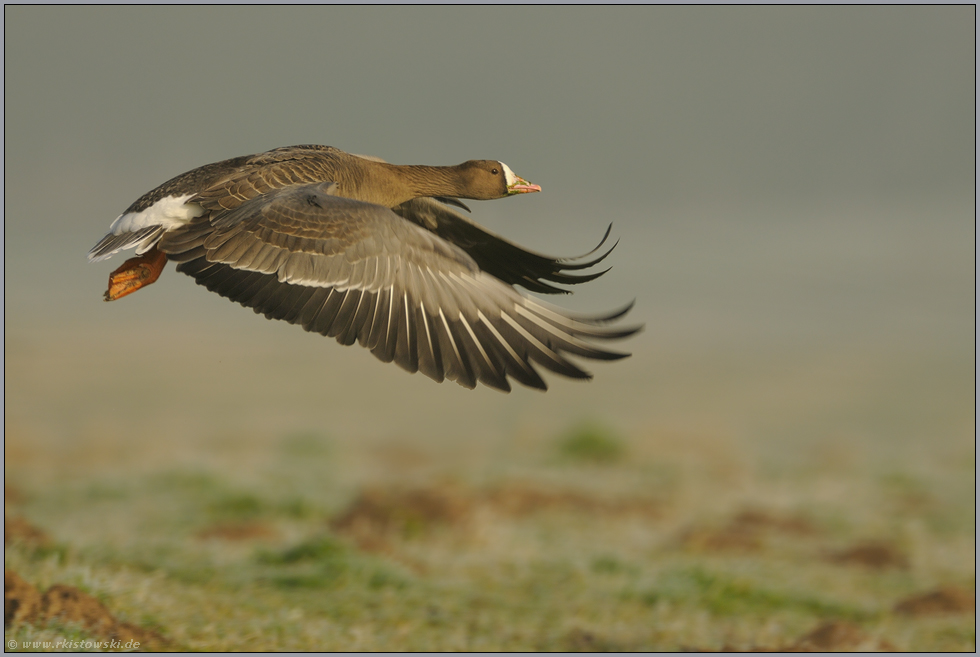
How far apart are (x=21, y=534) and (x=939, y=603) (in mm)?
15791

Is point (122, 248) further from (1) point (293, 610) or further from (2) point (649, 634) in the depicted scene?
(2) point (649, 634)

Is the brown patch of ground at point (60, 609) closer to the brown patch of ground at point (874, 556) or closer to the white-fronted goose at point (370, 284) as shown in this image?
the white-fronted goose at point (370, 284)

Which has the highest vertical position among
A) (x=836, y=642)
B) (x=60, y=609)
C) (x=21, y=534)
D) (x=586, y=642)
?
(x=21, y=534)

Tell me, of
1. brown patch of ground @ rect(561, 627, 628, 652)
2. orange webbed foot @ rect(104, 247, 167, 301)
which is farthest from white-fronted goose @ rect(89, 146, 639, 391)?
brown patch of ground @ rect(561, 627, 628, 652)

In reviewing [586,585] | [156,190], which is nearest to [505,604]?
[586,585]

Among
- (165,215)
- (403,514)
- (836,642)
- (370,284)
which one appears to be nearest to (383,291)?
(370,284)

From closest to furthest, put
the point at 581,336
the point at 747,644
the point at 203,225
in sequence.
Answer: the point at 581,336 → the point at 203,225 → the point at 747,644

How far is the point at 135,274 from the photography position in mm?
6094

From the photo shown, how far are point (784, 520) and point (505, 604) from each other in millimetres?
8167

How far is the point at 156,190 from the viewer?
6312mm

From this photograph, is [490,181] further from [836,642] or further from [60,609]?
[836,642]

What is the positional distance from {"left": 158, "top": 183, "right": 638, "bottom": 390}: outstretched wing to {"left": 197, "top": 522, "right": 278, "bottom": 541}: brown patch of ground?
12.4 meters

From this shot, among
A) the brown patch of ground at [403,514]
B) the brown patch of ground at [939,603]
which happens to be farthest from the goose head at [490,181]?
the brown patch of ground at [939,603]

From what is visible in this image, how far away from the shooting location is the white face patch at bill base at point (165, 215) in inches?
232
